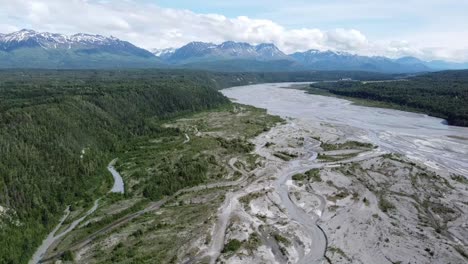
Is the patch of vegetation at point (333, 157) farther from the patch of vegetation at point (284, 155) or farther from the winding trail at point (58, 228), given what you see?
the winding trail at point (58, 228)

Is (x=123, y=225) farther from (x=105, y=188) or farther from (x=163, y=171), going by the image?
(x=163, y=171)

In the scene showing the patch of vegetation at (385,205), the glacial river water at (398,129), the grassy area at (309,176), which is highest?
the glacial river water at (398,129)

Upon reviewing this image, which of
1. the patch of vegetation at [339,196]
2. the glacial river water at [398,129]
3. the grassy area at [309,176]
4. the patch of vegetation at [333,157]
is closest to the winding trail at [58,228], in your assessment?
the grassy area at [309,176]

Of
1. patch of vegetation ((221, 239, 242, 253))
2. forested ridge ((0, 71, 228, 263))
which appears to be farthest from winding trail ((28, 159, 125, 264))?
patch of vegetation ((221, 239, 242, 253))

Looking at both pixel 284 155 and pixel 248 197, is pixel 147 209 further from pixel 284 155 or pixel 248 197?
pixel 284 155

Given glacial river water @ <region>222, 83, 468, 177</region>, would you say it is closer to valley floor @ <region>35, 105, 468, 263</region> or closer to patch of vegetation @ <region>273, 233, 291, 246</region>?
valley floor @ <region>35, 105, 468, 263</region>

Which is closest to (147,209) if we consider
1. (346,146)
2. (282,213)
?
(282,213)
